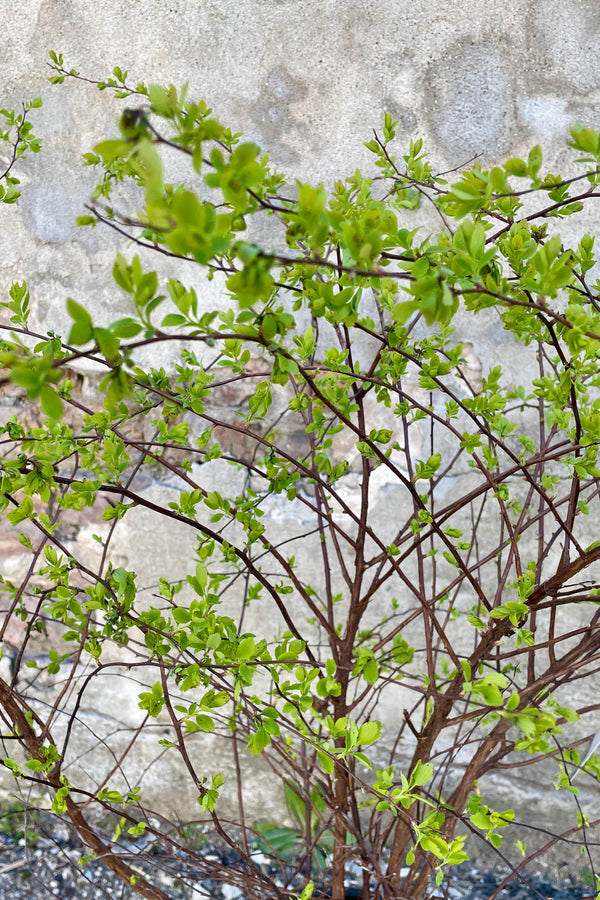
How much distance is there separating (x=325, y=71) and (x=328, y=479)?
87cm

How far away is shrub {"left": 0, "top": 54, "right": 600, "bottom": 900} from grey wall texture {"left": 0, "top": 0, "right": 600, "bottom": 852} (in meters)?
0.09

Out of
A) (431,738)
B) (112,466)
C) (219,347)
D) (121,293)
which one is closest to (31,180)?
(121,293)

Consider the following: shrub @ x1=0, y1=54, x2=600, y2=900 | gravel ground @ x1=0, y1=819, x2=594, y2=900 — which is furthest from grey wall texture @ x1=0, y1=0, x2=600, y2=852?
gravel ground @ x1=0, y1=819, x2=594, y2=900

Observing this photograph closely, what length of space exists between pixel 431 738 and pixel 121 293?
1157 mm

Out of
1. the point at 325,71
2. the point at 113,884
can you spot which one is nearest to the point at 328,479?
the point at 325,71

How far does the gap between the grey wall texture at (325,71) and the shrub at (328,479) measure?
9 cm

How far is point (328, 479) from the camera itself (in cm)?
122

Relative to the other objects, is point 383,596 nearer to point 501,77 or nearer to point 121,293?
point 121,293

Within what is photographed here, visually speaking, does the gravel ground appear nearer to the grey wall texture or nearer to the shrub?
the shrub

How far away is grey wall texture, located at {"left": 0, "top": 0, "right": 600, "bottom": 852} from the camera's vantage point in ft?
4.34

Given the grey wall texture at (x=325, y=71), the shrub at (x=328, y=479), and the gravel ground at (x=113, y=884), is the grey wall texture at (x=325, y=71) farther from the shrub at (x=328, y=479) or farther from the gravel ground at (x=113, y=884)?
the gravel ground at (x=113, y=884)

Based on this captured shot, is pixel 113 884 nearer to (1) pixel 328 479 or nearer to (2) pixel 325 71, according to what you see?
(1) pixel 328 479

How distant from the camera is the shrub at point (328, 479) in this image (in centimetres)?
52

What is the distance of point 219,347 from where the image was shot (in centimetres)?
151
